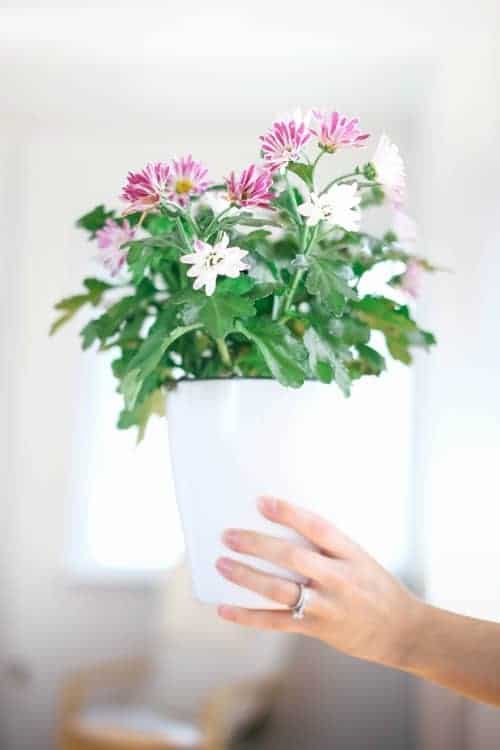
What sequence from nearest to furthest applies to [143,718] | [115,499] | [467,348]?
1. [467,348]
2. [143,718]
3. [115,499]

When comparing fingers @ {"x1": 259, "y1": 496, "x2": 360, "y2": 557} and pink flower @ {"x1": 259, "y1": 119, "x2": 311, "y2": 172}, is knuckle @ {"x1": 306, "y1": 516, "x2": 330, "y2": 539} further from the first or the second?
pink flower @ {"x1": 259, "y1": 119, "x2": 311, "y2": 172}

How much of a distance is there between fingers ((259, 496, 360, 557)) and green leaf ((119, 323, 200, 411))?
19cm

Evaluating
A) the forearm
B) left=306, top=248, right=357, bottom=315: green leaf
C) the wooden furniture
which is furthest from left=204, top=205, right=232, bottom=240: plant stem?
the wooden furniture

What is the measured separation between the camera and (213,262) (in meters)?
0.91

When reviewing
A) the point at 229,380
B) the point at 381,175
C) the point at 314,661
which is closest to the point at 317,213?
the point at 381,175

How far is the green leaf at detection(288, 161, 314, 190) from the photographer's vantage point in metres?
0.94

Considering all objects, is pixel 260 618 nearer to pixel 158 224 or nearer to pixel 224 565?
pixel 224 565

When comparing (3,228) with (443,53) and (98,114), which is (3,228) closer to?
(98,114)

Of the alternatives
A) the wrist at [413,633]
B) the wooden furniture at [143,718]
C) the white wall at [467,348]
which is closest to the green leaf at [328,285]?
the wrist at [413,633]

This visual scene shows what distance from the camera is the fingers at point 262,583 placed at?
913 millimetres

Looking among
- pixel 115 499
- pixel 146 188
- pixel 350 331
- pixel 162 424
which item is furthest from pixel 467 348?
pixel 115 499

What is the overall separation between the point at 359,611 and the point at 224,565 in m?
0.15

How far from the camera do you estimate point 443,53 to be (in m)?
1.79

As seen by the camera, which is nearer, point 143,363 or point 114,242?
point 143,363
